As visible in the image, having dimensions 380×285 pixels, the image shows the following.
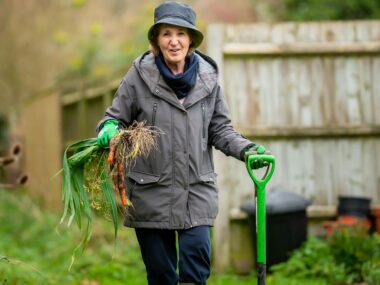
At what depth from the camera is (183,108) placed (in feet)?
14.3

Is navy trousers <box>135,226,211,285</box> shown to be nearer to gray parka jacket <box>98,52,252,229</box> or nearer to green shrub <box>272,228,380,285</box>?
gray parka jacket <box>98,52,252,229</box>

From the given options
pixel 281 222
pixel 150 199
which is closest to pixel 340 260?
pixel 281 222

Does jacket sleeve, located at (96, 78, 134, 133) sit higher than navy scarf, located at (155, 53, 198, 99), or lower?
lower

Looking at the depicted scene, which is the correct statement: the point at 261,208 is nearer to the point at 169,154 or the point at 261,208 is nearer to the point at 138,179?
the point at 169,154

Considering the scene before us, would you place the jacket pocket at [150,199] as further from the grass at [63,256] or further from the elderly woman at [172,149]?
the grass at [63,256]

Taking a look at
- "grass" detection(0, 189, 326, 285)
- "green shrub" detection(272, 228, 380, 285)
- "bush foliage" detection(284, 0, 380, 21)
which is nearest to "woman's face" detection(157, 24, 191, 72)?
"grass" detection(0, 189, 326, 285)

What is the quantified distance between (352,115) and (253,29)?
1197 millimetres

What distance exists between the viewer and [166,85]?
4.39 m

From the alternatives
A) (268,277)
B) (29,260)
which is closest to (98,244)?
(29,260)

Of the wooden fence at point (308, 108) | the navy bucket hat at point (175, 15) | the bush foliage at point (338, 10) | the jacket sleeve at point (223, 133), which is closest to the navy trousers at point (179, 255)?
the jacket sleeve at point (223, 133)

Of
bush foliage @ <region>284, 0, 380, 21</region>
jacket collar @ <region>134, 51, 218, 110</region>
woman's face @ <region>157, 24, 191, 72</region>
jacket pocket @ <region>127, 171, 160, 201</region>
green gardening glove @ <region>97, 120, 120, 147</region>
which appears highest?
bush foliage @ <region>284, 0, 380, 21</region>

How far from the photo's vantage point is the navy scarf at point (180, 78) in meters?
4.38

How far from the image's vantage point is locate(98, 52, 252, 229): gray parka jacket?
434 centimetres

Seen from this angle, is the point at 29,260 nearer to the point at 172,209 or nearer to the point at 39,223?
the point at 39,223
